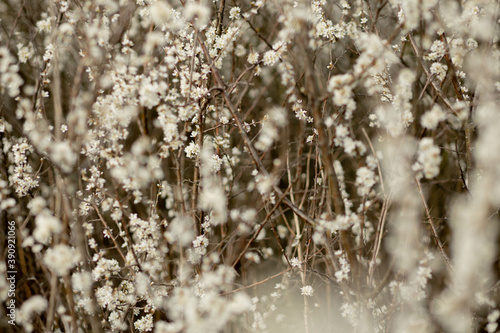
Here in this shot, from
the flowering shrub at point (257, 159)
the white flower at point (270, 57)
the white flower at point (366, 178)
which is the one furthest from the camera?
the white flower at point (270, 57)

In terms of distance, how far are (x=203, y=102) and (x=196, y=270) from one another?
857 millimetres

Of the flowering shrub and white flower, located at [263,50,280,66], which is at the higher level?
white flower, located at [263,50,280,66]

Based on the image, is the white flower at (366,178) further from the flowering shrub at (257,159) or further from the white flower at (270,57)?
the white flower at (270,57)

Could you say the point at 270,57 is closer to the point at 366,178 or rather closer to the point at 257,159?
Answer: the point at 257,159

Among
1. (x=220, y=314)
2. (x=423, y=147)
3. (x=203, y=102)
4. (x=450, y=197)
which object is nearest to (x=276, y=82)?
(x=450, y=197)

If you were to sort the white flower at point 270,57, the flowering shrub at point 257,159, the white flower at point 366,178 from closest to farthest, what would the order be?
1. the flowering shrub at point 257,159
2. the white flower at point 366,178
3. the white flower at point 270,57

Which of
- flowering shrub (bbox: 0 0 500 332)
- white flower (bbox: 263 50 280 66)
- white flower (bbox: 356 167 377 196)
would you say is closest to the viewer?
flowering shrub (bbox: 0 0 500 332)

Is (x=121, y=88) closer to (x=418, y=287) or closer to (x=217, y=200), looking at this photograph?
(x=217, y=200)

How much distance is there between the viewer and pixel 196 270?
1.88 m

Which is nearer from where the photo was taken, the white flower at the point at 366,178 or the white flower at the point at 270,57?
the white flower at the point at 366,178

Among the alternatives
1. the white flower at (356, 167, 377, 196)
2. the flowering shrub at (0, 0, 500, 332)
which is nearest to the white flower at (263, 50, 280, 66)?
the flowering shrub at (0, 0, 500, 332)

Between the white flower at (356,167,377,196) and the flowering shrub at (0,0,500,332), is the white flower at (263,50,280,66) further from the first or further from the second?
the white flower at (356,167,377,196)

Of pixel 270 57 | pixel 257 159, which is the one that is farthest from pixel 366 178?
pixel 270 57

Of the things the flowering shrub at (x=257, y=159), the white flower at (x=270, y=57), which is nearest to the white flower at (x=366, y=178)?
the flowering shrub at (x=257, y=159)
